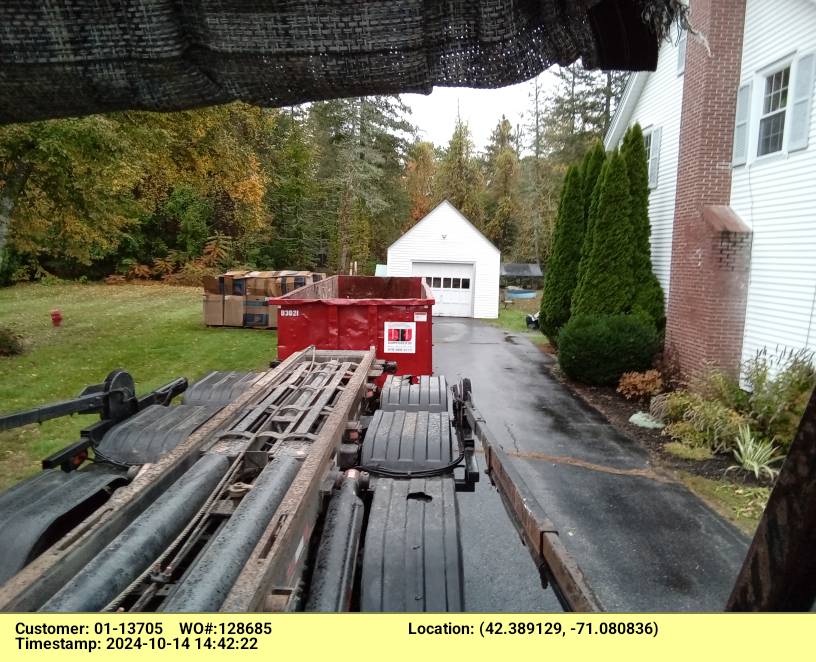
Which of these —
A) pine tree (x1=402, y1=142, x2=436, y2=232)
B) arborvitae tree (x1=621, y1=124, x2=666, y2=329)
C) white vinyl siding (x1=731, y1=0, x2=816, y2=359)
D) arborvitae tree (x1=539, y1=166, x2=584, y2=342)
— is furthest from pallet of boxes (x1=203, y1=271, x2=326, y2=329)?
pine tree (x1=402, y1=142, x2=436, y2=232)

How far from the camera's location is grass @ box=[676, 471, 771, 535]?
5660 millimetres

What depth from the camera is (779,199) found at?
825 centimetres

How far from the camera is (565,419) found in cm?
909

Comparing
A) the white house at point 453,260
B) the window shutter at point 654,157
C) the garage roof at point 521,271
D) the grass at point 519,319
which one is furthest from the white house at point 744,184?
the garage roof at point 521,271

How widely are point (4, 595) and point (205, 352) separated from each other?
39.0 feet

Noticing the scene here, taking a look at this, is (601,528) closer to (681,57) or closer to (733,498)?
(733,498)

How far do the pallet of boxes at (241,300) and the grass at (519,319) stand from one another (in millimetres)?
7973

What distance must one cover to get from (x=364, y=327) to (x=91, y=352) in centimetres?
815

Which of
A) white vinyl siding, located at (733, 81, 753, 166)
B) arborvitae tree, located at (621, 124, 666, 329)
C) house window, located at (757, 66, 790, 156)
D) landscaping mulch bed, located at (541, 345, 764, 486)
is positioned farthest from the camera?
arborvitae tree, located at (621, 124, 666, 329)

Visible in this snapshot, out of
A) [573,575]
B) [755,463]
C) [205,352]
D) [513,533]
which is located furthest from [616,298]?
[573,575]

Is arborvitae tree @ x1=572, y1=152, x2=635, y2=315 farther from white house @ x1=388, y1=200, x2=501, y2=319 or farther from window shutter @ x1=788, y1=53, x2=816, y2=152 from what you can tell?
white house @ x1=388, y1=200, x2=501, y2=319

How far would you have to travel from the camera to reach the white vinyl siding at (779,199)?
25.2ft

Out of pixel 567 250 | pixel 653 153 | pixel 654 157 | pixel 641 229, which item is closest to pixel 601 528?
pixel 641 229

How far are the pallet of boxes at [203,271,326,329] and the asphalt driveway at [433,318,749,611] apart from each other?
10.0 metres
